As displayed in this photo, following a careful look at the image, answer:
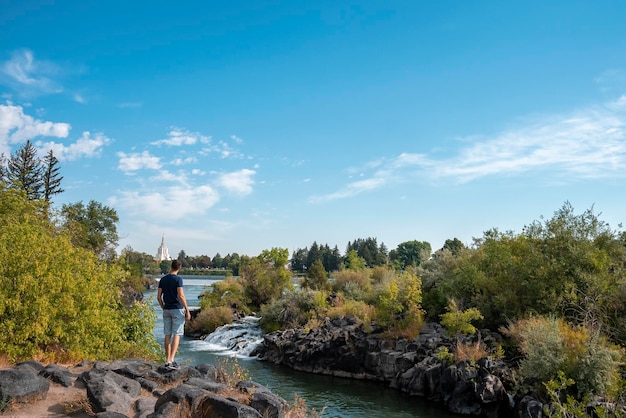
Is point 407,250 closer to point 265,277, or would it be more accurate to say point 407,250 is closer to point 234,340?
point 265,277

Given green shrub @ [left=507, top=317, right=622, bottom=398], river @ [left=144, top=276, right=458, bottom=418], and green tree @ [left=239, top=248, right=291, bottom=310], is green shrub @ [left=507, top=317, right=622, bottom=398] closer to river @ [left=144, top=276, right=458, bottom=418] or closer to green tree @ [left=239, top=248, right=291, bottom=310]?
river @ [left=144, top=276, right=458, bottom=418]

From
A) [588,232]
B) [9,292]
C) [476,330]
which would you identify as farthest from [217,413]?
[588,232]

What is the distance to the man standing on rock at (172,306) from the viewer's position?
9852mm

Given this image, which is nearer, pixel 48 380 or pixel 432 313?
pixel 48 380

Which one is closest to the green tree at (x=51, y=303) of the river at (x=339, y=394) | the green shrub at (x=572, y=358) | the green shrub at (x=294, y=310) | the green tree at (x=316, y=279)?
the river at (x=339, y=394)

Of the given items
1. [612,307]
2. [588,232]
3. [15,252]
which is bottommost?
[612,307]

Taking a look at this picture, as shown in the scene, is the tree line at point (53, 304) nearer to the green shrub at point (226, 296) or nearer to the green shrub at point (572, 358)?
the green shrub at point (572, 358)

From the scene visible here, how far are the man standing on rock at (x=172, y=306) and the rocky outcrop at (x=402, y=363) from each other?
1242cm

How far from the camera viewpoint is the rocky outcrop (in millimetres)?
18094

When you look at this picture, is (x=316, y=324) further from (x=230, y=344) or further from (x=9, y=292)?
(x=9, y=292)

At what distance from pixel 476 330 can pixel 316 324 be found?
38.4 ft

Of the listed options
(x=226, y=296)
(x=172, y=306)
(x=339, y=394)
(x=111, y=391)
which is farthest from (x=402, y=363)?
(x=226, y=296)

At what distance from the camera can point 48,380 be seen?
336 inches

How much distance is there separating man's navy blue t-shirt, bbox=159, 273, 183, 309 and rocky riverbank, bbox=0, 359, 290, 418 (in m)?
1.27
